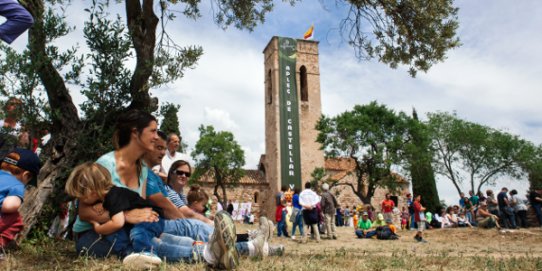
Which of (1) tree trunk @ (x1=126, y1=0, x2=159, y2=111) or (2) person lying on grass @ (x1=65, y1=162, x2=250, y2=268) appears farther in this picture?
(1) tree trunk @ (x1=126, y1=0, x2=159, y2=111)

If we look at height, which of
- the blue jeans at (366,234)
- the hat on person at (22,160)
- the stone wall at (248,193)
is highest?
the stone wall at (248,193)

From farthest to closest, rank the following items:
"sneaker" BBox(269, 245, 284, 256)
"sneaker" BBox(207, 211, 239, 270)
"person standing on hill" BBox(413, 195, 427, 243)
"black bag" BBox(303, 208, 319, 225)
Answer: "person standing on hill" BBox(413, 195, 427, 243) < "black bag" BBox(303, 208, 319, 225) < "sneaker" BBox(269, 245, 284, 256) < "sneaker" BBox(207, 211, 239, 270)

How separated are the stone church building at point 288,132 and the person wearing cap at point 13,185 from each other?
25890mm

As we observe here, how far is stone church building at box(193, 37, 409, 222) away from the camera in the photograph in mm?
29328

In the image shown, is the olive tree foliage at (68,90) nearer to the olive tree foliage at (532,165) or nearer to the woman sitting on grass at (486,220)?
the woman sitting on grass at (486,220)

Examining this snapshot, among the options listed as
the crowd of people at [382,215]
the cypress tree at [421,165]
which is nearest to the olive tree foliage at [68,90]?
the crowd of people at [382,215]

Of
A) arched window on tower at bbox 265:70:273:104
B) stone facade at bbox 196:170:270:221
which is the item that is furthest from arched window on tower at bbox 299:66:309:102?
stone facade at bbox 196:170:270:221

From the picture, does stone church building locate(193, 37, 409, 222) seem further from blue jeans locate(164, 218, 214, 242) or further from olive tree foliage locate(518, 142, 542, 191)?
blue jeans locate(164, 218, 214, 242)

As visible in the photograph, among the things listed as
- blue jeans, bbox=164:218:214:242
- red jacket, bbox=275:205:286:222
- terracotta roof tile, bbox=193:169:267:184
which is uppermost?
terracotta roof tile, bbox=193:169:267:184

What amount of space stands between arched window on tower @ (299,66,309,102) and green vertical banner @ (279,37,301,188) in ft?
3.86

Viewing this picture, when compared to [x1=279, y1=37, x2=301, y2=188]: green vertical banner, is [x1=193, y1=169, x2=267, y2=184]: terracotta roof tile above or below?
below

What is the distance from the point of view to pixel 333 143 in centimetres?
2556

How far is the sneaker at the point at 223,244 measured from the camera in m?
2.28

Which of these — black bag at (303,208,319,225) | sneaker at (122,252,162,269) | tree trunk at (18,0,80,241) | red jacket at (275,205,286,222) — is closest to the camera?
sneaker at (122,252,162,269)
